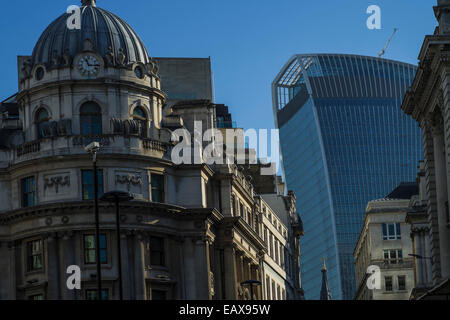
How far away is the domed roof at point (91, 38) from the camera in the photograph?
83.9 meters

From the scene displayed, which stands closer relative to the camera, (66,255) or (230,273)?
(66,255)

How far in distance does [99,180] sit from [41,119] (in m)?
6.53

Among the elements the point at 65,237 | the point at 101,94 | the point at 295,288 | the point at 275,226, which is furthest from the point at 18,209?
the point at 295,288

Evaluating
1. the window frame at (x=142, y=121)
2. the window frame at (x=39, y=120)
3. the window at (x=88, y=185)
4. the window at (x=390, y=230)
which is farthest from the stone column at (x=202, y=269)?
the window at (x=390, y=230)

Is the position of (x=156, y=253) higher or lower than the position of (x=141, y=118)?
lower

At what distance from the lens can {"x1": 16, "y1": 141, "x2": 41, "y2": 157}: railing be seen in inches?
3194

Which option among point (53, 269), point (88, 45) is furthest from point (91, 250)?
point (88, 45)

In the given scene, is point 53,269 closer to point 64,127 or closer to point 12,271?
point 12,271

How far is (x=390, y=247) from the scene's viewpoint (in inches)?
5901

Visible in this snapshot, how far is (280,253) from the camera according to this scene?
122 meters

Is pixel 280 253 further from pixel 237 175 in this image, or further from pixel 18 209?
pixel 18 209

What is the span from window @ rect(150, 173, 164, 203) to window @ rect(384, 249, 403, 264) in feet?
232
